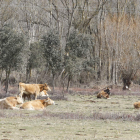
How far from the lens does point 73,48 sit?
33.3 metres

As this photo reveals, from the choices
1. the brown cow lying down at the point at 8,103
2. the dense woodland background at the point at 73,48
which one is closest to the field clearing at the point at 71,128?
the brown cow lying down at the point at 8,103

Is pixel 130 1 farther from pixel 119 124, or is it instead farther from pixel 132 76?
pixel 119 124

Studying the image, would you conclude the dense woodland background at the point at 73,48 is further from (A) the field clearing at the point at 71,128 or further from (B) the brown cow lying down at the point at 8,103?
(A) the field clearing at the point at 71,128

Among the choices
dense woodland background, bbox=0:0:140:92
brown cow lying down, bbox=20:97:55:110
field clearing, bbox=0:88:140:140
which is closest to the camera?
field clearing, bbox=0:88:140:140

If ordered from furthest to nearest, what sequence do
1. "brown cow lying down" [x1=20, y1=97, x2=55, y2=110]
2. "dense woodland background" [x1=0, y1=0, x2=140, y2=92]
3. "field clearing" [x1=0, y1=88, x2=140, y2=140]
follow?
"dense woodland background" [x1=0, y1=0, x2=140, y2=92] < "brown cow lying down" [x1=20, y1=97, x2=55, y2=110] < "field clearing" [x1=0, y1=88, x2=140, y2=140]

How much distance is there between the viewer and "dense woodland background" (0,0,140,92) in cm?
2975

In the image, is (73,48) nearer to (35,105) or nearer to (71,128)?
(35,105)

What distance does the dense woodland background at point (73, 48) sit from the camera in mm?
29750

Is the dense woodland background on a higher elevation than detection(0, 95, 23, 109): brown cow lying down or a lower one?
higher

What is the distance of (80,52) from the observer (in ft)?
109

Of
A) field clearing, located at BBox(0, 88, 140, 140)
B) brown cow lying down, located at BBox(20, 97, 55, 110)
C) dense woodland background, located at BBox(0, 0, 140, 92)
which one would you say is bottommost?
field clearing, located at BBox(0, 88, 140, 140)

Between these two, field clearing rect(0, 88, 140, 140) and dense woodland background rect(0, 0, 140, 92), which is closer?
field clearing rect(0, 88, 140, 140)

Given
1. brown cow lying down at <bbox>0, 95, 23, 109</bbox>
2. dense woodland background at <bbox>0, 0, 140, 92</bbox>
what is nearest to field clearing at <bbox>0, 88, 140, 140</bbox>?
brown cow lying down at <bbox>0, 95, 23, 109</bbox>

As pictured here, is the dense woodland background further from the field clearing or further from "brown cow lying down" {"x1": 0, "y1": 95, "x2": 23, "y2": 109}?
the field clearing
